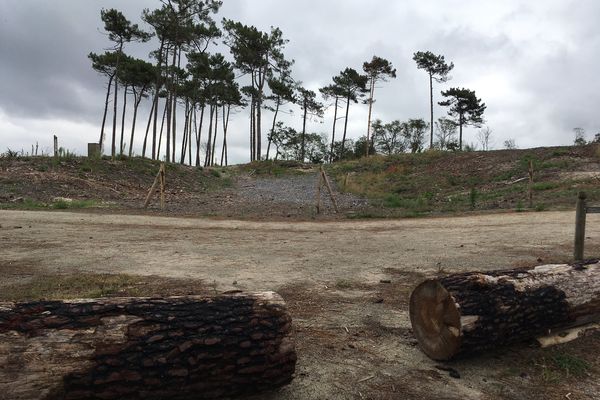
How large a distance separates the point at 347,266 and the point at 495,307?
3.33m

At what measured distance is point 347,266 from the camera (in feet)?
21.3

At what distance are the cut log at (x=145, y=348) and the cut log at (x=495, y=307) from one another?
1192mm

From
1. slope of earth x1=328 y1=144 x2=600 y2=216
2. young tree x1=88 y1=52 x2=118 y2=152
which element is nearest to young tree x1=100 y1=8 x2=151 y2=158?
young tree x1=88 y1=52 x2=118 y2=152

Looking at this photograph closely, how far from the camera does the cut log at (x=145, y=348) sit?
7.43 feet

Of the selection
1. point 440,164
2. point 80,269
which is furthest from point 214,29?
point 80,269

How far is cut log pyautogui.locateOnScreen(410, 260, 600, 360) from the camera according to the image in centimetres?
317

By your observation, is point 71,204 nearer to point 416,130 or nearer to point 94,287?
point 94,287

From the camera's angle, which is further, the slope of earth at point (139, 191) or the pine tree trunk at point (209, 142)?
the pine tree trunk at point (209, 142)

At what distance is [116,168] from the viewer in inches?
923

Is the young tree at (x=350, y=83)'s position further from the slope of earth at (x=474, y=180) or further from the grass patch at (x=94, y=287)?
the grass patch at (x=94, y=287)

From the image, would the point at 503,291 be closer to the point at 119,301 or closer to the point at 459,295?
the point at 459,295

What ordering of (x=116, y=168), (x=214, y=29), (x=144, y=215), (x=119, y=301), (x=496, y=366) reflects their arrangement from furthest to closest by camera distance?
1. (x=214, y=29)
2. (x=116, y=168)
3. (x=144, y=215)
4. (x=496, y=366)
5. (x=119, y=301)

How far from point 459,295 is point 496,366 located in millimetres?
554

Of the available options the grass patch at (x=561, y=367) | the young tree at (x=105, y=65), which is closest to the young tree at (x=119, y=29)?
the young tree at (x=105, y=65)
